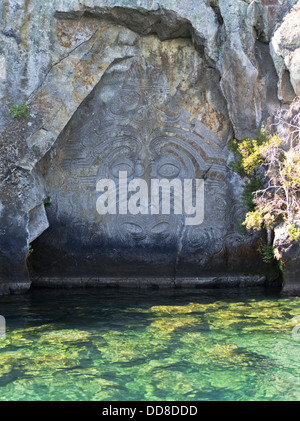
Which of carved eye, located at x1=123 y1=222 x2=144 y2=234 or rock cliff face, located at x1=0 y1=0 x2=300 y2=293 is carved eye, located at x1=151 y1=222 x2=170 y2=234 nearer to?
rock cliff face, located at x1=0 y1=0 x2=300 y2=293

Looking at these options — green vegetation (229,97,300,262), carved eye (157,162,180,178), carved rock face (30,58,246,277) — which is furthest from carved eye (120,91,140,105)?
green vegetation (229,97,300,262)

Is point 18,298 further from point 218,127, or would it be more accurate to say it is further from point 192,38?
point 192,38

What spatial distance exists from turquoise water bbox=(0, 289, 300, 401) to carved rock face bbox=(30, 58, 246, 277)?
60.4 inches

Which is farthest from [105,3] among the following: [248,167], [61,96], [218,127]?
[248,167]

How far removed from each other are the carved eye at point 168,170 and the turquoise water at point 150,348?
3081 millimetres

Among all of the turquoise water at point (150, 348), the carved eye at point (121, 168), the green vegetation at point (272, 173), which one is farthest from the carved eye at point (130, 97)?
the turquoise water at point (150, 348)

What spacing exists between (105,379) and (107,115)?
734 cm

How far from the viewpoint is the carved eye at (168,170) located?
12.3 m

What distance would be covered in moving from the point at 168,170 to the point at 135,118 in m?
1.43

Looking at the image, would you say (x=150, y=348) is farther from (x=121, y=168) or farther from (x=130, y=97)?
(x=130, y=97)

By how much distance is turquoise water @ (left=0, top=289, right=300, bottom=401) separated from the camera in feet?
18.5

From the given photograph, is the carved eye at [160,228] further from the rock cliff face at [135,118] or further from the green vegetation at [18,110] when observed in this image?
the green vegetation at [18,110]

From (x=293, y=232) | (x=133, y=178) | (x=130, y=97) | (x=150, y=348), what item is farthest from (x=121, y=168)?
(x=150, y=348)

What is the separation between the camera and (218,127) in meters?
12.1
